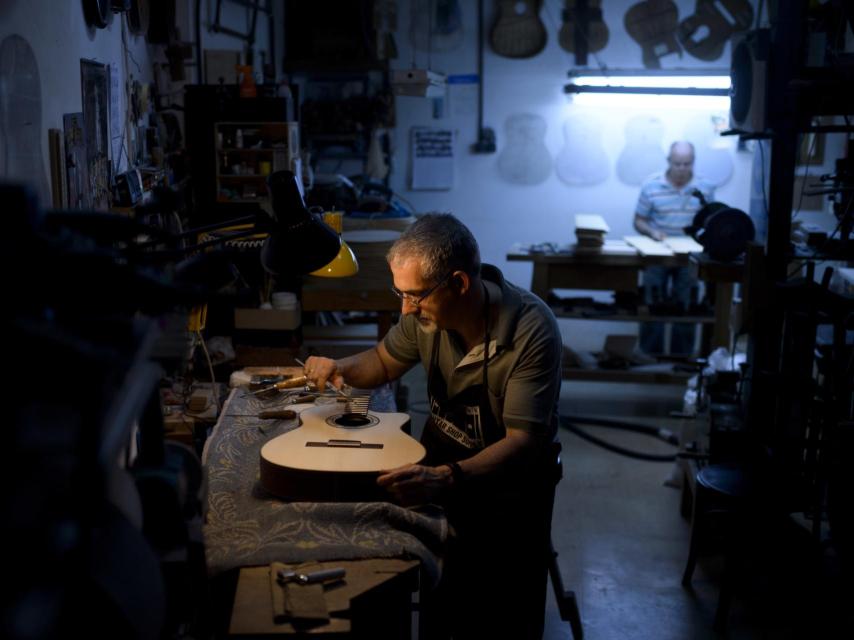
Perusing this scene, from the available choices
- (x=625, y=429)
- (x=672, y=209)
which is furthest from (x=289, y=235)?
(x=672, y=209)

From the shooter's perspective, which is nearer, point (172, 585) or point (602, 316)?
point (172, 585)

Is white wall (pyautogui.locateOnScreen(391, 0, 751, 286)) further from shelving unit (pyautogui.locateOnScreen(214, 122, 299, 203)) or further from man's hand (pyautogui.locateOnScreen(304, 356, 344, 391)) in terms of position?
man's hand (pyautogui.locateOnScreen(304, 356, 344, 391))

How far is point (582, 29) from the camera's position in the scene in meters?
8.09

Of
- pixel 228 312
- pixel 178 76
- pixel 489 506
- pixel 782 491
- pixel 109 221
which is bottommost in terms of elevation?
pixel 782 491

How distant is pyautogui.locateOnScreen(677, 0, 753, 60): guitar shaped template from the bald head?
4.80ft

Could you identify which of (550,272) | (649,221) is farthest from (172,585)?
(649,221)

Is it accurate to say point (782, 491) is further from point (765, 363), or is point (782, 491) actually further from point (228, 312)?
point (228, 312)

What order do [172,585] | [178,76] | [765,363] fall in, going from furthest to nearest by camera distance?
[178,76]
[765,363]
[172,585]

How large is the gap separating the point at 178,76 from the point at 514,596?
121 inches

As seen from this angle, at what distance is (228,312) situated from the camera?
413 centimetres

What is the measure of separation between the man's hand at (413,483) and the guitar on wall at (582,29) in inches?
259

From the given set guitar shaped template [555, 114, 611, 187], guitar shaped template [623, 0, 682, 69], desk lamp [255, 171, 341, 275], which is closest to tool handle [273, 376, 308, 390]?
desk lamp [255, 171, 341, 275]

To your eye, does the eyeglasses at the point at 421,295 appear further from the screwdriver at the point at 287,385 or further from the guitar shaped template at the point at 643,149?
the guitar shaped template at the point at 643,149

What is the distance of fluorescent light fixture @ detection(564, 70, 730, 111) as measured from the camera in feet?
18.5
